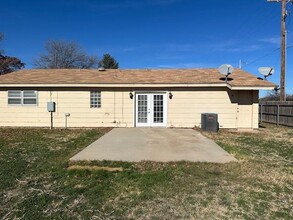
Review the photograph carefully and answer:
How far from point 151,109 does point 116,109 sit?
6.11 feet

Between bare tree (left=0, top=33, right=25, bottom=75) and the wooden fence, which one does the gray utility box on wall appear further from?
bare tree (left=0, top=33, right=25, bottom=75)

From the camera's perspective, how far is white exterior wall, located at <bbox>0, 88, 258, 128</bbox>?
1452 cm

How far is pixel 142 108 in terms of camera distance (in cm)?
1495

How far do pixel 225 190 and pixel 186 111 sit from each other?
9703mm

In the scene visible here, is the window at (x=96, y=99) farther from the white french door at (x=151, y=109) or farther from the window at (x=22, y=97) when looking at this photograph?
the window at (x=22, y=97)

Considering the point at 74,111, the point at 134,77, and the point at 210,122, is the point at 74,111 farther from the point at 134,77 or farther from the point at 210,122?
the point at 210,122

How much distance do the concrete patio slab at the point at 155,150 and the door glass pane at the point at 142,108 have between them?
4.10m

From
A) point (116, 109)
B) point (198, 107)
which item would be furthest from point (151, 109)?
point (198, 107)

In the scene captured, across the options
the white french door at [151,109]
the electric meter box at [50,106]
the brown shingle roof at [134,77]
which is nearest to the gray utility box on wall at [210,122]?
the brown shingle roof at [134,77]

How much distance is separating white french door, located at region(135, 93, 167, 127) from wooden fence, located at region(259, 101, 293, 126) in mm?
7630

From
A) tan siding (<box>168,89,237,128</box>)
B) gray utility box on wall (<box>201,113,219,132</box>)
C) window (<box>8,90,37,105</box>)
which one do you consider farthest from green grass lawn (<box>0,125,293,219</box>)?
window (<box>8,90,37,105</box>)

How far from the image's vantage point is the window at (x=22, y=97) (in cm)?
1516

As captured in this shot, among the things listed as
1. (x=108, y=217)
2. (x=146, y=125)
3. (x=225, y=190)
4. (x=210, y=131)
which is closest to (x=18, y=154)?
(x=108, y=217)

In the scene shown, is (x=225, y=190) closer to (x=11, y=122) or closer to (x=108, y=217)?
(x=108, y=217)
